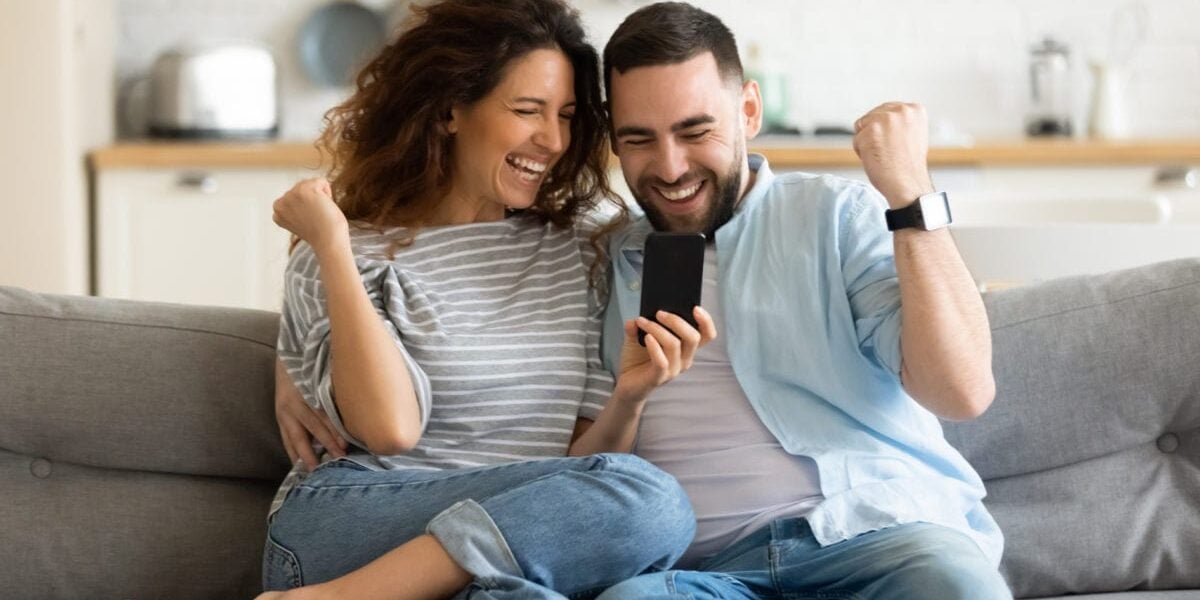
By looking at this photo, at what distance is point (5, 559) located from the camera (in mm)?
2123

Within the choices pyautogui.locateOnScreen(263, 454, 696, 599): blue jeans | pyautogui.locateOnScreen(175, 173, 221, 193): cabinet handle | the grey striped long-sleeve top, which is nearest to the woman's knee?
pyautogui.locateOnScreen(263, 454, 696, 599): blue jeans

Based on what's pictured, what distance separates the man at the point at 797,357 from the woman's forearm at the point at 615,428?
4 cm

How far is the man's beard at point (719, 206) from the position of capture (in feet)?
7.21

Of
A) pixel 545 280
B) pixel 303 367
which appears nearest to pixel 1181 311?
pixel 545 280

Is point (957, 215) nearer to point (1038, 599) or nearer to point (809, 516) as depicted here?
point (1038, 599)

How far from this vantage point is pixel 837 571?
1.88 meters

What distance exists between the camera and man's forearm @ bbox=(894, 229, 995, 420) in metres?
1.91

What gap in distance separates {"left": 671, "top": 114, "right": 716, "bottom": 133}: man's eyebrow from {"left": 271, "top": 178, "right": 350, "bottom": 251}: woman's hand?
0.48 metres

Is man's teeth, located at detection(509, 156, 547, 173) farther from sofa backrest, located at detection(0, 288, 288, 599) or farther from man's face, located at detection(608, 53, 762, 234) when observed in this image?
sofa backrest, located at detection(0, 288, 288, 599)

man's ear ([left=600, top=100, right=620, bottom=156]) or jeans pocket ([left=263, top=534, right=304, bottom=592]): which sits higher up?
man's ear ([left=600, top=100, right=620, bottom=156])

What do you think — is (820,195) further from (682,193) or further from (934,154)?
(934,154)

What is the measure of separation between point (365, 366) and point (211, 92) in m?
2.96

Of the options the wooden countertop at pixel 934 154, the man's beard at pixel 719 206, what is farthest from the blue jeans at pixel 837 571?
the wooden countertop at pixel 934 154

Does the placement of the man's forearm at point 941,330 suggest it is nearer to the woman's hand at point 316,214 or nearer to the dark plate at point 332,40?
the woman's hand at point 316,214
